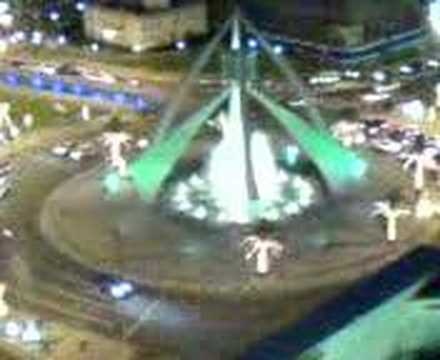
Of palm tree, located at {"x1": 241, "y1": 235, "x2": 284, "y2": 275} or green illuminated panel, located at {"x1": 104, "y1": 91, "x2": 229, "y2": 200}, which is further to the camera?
green illuminated panel, located at {"x1": 104, "y1": 91, "x2": 229, "y2": 200}

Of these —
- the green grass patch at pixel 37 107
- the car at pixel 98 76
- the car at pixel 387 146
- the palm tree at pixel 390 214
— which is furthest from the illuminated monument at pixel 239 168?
the car at pixel 98 76

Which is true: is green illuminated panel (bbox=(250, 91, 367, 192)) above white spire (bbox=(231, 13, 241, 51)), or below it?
below

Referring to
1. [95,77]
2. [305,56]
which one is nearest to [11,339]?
[95,77]

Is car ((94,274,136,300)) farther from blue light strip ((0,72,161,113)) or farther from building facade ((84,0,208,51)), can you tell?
building facade ((84,0,208,51))

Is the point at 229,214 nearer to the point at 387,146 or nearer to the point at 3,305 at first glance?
the point at 3,305

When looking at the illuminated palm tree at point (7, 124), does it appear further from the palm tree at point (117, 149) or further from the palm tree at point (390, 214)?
the palm tree at point (390, 214)

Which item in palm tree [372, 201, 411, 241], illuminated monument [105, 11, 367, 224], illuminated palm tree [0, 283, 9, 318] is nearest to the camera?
illuminated palm tree [0, 283, 9, 318]

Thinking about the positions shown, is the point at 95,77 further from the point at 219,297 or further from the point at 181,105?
the point at 219,297

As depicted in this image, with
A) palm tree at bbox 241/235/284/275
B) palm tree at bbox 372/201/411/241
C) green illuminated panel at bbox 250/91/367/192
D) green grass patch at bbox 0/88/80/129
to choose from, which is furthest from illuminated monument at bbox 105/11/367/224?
green grass patch at bbox 0/88/80/129
